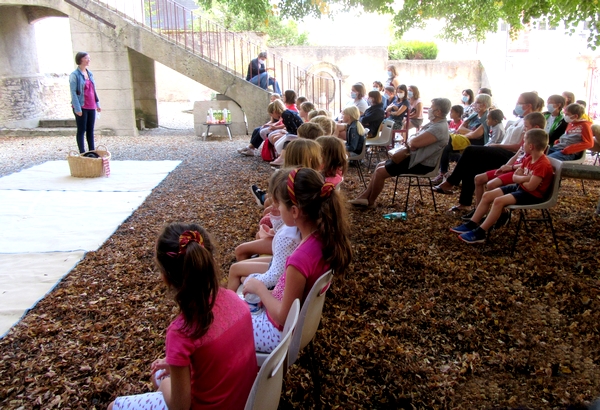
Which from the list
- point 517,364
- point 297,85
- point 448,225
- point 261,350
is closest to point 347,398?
point 261,350

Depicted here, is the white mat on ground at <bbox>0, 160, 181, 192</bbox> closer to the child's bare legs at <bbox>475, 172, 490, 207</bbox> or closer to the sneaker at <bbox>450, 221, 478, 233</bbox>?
the sneaker at <bbox>450, 221, 478, 233</bbox>

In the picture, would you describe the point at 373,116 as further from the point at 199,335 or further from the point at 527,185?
the point at 199,335

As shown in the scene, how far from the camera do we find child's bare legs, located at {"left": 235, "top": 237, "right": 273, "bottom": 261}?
3252 mm

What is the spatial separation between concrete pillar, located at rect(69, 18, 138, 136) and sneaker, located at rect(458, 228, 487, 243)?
391 inches

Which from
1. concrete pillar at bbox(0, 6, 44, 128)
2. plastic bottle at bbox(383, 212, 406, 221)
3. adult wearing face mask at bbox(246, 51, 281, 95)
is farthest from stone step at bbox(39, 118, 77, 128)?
plastic bottle at bbox(383, 212, 406, 221)

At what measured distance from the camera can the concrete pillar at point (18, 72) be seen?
42.3 feet

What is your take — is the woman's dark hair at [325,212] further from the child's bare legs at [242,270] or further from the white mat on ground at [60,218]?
the white mat on ground at [60,218]

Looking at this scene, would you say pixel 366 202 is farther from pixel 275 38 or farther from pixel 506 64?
pixel 275 38

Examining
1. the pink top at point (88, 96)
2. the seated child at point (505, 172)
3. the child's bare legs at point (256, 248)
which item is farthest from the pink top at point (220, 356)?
the pink top at point (88, 96)

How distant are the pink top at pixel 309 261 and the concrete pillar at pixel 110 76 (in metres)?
11.2

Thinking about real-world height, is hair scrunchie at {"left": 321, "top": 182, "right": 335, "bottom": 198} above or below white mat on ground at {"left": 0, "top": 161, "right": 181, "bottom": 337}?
above

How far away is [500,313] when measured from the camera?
3279 mm

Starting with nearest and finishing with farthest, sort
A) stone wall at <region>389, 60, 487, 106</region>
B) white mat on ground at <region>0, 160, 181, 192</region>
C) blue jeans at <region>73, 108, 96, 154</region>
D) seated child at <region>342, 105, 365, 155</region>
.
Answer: white mat on ground at <region>0, 160, 181, 192</region> < seated child at <region>342, 105, 365, 155</region> < blue jeans at <region>73, 108, 96, 154</region> < stone wall at <region>389, 60, 487, 106</region>

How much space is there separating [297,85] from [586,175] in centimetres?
1314
